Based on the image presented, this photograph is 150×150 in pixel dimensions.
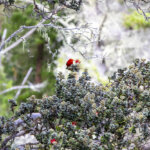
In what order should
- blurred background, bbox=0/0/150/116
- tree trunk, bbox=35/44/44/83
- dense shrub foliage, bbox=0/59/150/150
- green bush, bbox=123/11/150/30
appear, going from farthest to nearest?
tree trunk, bbox=35/44/44/83, green bush, bbox=123/11/150/30, blurred background, bbox=0/0/150/116, dense shrub foliage, bbox=0/59/150/150

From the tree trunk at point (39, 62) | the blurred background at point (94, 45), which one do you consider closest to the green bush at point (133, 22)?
the blurred background at point (94, 45)

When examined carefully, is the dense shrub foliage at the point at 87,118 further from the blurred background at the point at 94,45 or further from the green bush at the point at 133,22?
the green bush at the point at 133,22

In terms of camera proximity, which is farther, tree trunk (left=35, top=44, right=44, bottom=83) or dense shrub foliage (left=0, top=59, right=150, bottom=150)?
tree trunk (left=35, top=44, right=44, bottom=83)

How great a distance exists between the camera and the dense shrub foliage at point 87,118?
2920mm

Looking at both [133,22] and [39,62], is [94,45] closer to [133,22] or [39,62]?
[133,22]

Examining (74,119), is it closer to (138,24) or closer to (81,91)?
(81,91)

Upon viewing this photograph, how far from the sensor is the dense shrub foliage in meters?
2.92

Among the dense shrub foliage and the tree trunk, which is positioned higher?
the dense shrub foliage

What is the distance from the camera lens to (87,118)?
313 cm

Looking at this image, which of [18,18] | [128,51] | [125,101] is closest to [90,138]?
[125,101]

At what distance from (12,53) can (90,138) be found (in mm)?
14385

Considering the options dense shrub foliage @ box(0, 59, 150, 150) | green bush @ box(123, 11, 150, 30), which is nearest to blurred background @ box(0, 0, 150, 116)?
green bush @ box(123, 11, 150, 30)

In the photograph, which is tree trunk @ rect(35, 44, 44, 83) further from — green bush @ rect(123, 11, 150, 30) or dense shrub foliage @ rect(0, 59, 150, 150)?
dense shrub foliage @ rect(0, 59, 150, 150)

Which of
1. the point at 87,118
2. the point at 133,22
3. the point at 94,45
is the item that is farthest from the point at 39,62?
the point at 87,118
